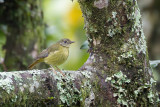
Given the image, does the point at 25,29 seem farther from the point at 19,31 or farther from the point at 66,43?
the point at 66,43

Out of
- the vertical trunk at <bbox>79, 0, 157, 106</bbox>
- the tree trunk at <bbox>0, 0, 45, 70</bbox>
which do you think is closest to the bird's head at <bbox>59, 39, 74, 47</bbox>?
the vertical trunk at <bbox>79, 0, 157, 106</bbox>

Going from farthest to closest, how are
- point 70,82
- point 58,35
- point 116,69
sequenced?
point 58,35 → point 116,69 → point 70,82

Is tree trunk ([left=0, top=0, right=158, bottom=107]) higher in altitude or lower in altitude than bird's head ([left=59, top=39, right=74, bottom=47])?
lower

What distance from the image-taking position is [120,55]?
266 cm

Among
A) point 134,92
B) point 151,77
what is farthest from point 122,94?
point 151,77

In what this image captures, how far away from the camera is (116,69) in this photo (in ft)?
8.73

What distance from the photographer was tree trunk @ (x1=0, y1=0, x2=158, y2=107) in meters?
2.56

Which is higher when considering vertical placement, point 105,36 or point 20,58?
point 20,58

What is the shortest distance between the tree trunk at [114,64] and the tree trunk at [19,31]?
9.30 ft

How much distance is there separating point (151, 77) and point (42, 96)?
40.2 inches

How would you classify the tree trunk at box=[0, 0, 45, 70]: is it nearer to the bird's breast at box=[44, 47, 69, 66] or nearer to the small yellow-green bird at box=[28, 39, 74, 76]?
the small yellow-green bird at box=[28, 39, 74, 76]

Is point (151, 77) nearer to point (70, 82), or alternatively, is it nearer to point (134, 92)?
point (134, 92)

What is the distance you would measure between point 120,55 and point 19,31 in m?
3.19

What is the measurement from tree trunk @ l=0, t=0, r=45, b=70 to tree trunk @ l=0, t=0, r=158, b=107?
2.83 meters
